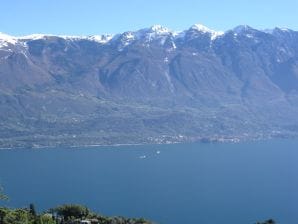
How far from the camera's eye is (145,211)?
117812mm

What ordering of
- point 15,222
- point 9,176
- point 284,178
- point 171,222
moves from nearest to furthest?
point 15,222
point 171,222
point 284,178
point 9,176

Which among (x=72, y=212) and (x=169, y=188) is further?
(x=169, y=188)

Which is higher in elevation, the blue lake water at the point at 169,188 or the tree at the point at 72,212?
the blue lake water at the point at 169,188

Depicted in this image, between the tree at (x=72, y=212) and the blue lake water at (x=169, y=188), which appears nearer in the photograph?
the tree at (x=72, y=212)

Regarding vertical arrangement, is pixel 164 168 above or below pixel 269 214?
above

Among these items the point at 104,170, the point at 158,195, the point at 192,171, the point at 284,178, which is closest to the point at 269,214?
the point at 158,195

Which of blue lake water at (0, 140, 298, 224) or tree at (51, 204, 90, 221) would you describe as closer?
tree at (51, 204, 90, 221)

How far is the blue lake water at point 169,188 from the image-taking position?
118m

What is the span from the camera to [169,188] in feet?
481

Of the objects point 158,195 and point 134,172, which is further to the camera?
point 134,172

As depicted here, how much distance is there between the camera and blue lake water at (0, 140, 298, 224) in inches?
4626

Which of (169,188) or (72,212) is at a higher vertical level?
(169,188)

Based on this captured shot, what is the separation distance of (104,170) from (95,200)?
48.3 meters

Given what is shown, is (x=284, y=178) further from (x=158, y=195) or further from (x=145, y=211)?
(x=145, y=211)
